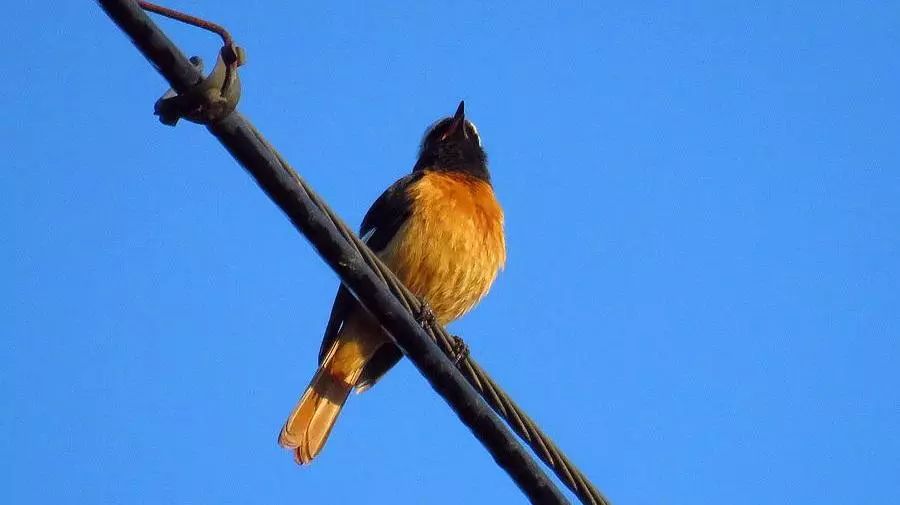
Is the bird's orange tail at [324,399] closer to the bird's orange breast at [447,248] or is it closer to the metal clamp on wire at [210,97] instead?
the bird's orange breast at [447,248]

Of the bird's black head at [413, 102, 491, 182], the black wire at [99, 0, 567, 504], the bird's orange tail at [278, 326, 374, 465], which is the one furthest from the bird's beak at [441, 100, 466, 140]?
the black wire at [99, 0, 567, 504]

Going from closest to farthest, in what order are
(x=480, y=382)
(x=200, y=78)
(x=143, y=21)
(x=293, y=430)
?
(x=143, y=21)
(x=200, y=78)
(x=480, y=382)
(x=293, y=430)

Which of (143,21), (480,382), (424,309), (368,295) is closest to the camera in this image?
(143,21)

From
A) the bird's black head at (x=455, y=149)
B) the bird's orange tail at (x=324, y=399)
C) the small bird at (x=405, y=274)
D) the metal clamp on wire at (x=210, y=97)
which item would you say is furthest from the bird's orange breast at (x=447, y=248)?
the metal clamp on wire at (x=210, y=97)

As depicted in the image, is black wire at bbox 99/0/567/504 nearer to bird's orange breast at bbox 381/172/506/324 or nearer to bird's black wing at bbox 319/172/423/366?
bird's orange breast at bbox 381/172/506/324

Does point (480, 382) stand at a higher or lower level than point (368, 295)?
lower

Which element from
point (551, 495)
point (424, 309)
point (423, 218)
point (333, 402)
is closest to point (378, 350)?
point (333, 402)

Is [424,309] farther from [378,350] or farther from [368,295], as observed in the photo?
[378,350]
